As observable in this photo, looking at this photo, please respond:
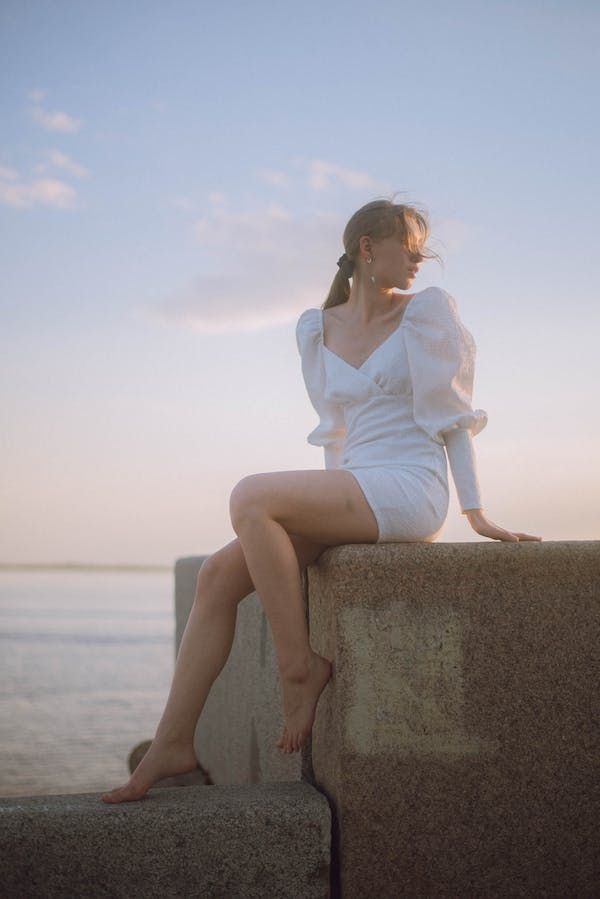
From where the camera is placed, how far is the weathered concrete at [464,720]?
7.23 ft

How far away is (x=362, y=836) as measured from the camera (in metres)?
2.18

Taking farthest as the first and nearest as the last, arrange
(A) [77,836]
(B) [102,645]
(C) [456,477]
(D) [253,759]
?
(B) [102,645] → (D) [253,759] → (C) [456,477] → (A) [77,836]

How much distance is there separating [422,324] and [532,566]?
0.82 meters

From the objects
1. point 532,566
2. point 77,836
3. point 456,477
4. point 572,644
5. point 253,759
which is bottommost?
point 253,759

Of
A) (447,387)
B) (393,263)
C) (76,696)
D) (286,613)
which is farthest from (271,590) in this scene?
(76,696)

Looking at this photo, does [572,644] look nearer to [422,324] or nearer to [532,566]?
[532,566]

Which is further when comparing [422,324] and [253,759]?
[253,759]

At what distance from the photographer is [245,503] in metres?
2.40

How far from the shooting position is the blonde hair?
112 inches

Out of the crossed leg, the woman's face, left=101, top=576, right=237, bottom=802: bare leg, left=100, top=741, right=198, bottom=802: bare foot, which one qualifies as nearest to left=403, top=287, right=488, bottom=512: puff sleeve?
the woman's face

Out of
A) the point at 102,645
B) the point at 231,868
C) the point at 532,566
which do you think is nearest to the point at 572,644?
the point at 532,566

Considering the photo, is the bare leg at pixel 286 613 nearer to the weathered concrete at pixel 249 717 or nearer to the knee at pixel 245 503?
the knee at pixel 245 503

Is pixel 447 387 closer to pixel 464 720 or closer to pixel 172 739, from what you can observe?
pixel 464 720

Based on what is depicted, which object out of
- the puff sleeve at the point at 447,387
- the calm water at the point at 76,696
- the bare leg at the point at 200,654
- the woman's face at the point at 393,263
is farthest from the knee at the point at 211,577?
the calm water at the point at 76,696
